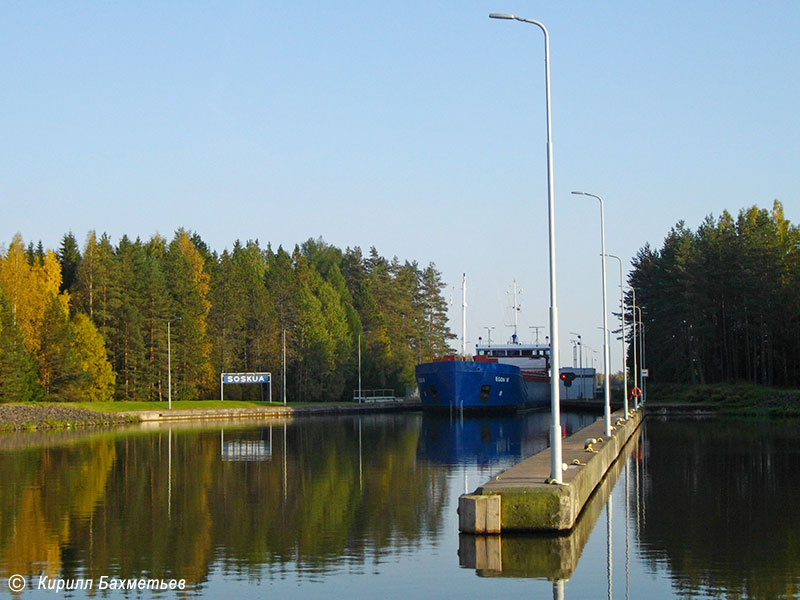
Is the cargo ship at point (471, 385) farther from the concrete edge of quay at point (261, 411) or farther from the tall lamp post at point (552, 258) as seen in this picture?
the tall lamp post at point (552, 258)

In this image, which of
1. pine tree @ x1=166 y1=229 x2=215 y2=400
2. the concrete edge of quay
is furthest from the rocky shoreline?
pine tree @ x1=166 y1=229 x2=215 y2=400

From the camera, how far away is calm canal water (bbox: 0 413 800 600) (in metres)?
14.0

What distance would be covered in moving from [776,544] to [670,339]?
84551 millimetres

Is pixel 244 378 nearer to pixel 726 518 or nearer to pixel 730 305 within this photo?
pixel 730 305

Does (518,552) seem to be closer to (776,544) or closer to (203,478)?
(776,544)

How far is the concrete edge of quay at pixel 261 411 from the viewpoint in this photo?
236 ft

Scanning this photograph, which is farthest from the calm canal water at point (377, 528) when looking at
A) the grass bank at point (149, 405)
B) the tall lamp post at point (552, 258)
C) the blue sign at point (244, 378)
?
the blue sign at point (244, 378)

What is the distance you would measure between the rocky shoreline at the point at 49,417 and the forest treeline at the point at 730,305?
47.9m

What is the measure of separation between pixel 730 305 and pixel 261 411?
40.0 m

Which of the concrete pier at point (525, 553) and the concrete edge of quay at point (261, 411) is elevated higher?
the concrete pier at point (525, 553)

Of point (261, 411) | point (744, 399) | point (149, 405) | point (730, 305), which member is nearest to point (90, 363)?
point (149, 405)

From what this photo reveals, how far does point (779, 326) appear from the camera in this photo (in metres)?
82.1

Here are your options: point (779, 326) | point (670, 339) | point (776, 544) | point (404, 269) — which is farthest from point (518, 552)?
point (404, 269)

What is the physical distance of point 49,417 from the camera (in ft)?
205
